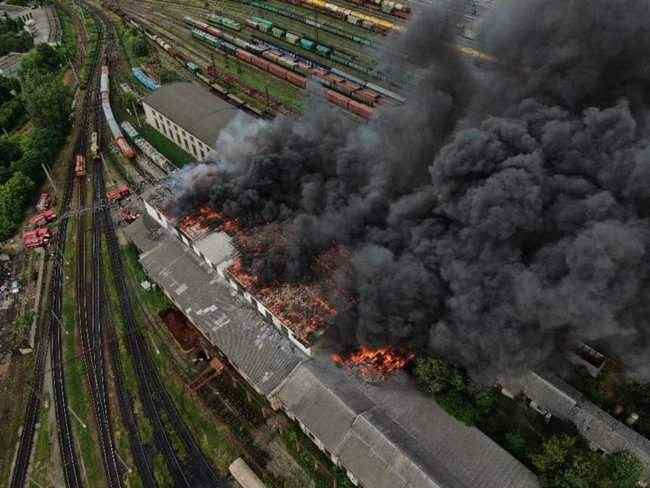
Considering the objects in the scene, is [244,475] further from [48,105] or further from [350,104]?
[48,105]

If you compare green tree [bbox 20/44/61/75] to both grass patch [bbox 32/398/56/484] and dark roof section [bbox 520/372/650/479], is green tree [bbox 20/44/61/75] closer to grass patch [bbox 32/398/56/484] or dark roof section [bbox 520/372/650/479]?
grass patch [bbox 32/398/56/484]

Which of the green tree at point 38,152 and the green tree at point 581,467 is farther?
the green tree at point 38,152

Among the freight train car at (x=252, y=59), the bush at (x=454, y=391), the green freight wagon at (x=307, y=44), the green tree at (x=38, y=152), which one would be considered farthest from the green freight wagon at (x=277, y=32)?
the bush at (x=454, y=391)

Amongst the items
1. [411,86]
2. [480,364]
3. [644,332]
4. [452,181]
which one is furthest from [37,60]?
[644,332]

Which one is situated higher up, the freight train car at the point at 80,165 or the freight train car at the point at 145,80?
the freight train car at the point at 145,80

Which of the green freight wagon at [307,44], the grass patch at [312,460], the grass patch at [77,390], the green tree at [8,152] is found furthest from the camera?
the green freight wagon at [307,44]

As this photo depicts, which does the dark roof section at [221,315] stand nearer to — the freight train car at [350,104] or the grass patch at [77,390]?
the grass patch at [77,390]

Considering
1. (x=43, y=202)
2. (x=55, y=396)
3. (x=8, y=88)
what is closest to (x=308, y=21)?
(x=8, y=88)
